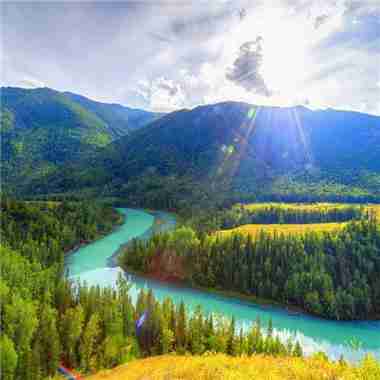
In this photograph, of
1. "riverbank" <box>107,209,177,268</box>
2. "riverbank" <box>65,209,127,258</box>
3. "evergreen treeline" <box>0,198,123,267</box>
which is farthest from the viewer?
"riverbank" <box>65,209,127,258</box>

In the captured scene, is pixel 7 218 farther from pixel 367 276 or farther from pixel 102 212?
pixel 367 276

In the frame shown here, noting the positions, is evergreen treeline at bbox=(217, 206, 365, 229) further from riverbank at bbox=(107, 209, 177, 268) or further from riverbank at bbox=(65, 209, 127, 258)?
riverbank at bbox=(65, 209, 127, 258)

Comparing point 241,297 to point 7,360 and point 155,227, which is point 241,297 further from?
point 155,227

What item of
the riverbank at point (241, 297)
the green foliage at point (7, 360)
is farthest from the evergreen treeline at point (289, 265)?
the green foliage at point (7, 360)

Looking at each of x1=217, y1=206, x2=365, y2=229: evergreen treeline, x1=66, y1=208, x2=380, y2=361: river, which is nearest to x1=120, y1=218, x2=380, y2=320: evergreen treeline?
x1=66, y1=208, x2=380, y2=361: river

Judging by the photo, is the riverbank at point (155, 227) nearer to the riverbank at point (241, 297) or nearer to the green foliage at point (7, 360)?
the riverbank at point (241, 297)

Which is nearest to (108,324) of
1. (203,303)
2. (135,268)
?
(203,303)
